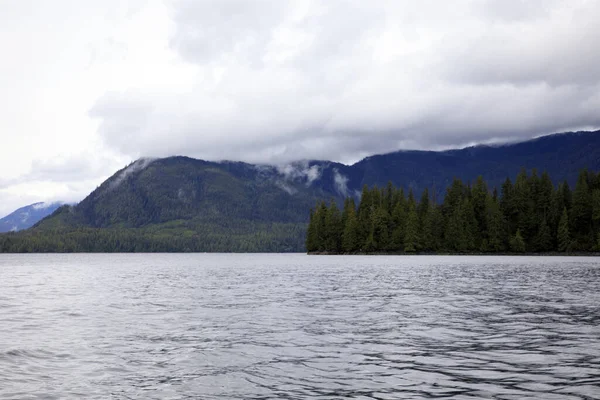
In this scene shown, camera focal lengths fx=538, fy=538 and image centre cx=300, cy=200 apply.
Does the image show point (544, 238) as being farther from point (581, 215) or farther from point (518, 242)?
point (581, 215)

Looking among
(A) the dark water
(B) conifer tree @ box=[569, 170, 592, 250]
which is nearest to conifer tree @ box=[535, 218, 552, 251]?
(B) conifer tree @ box=[569, 170, 592, 250]

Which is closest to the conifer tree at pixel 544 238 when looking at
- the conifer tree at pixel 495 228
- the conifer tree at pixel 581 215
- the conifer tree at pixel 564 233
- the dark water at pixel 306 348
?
the conifer tree at pixel 564 233

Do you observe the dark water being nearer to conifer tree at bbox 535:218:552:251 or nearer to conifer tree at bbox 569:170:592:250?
conifer tree at bbox 535:218:552:251

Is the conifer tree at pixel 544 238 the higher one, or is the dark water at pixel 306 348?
the conifer tree at pixel 544 238

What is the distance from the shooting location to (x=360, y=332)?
27.9 metres

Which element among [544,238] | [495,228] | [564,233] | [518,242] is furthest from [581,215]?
[495,228]

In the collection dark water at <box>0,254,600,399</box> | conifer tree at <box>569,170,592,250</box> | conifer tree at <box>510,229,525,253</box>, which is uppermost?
conifer tree at <box>569,170,592,250</box>

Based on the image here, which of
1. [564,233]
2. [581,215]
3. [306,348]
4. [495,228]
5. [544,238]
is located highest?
[581,215]

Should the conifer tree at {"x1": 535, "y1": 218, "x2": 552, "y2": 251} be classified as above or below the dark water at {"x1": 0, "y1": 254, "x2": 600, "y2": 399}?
above

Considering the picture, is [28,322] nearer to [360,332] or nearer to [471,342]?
[360,332]

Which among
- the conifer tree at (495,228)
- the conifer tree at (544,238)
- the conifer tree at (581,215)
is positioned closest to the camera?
the conifer tree at (581,215)

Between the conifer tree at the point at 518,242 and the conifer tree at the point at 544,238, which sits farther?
the conifer tree at the point at 544,238

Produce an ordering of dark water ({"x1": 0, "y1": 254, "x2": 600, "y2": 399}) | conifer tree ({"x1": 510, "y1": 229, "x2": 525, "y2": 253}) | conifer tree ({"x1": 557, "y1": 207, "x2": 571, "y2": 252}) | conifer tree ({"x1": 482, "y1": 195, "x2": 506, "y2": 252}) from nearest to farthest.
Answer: dark water ({"x1": 0, "y1": 254, "x2": 600, "y2": 399}) → conifer tree ({"x1": 557, "y1": 207, "x2": 571, "y2": 252}) → conifer tree ({"x1": 510, "y1": 229, "x2": 525, "y2": 253}) → conifer tree ({"x1": 482, "y1": 195, "x2": 506, "y2": 252})

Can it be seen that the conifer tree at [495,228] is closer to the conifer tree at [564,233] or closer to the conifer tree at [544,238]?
the conifer tree at [544,238]
